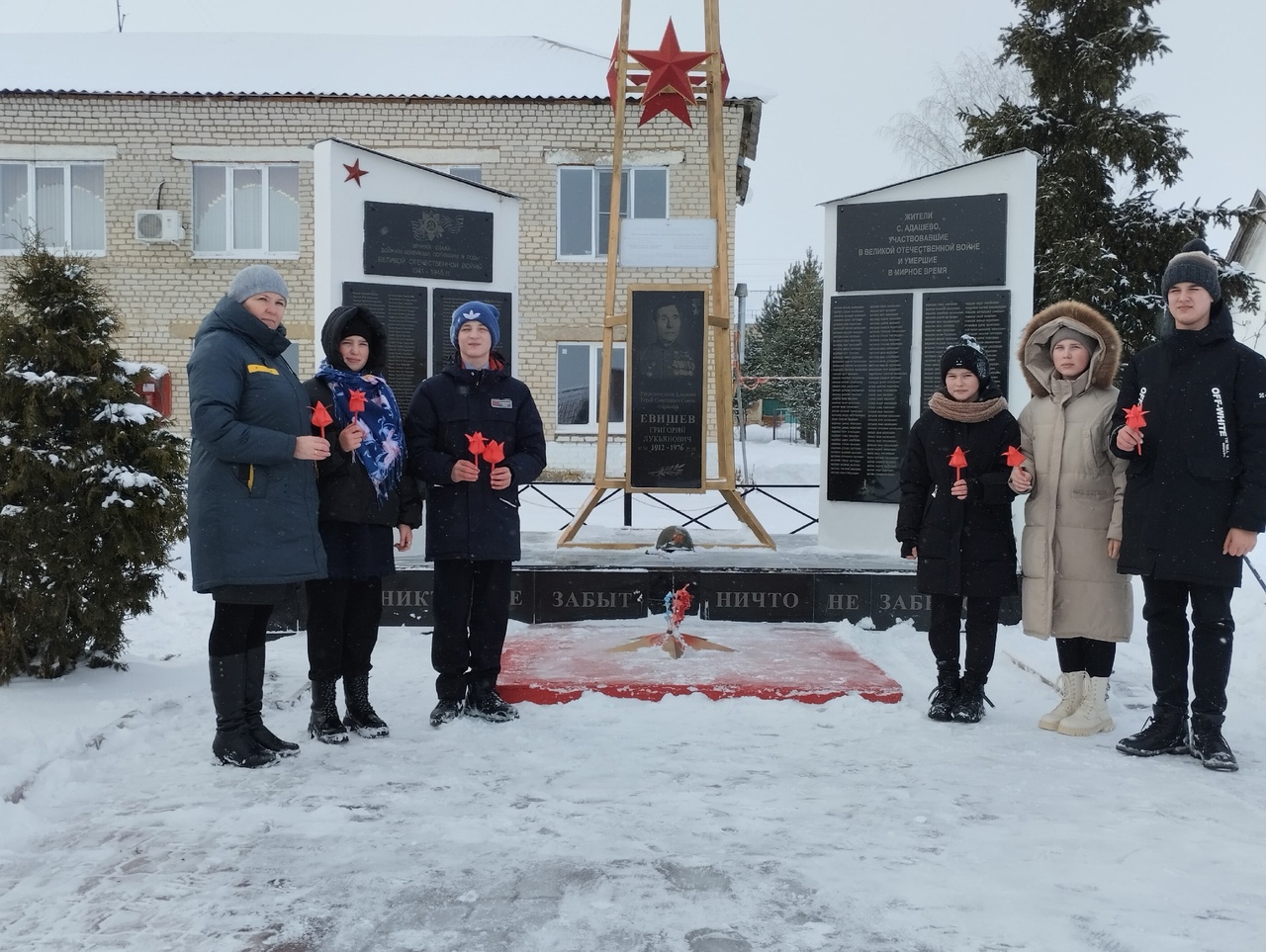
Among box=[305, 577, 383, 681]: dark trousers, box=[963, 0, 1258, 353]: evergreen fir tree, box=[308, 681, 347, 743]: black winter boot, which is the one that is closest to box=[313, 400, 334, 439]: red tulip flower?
box=[305, 577, 383, 681]: dark trousers

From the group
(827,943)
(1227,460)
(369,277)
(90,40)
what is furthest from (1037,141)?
(90,40)

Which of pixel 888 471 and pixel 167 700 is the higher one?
pixel 888 471

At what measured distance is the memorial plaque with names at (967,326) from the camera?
705cm

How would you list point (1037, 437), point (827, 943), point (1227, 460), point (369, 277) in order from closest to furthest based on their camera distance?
1. point (827, 943)
2. point (1227, 460)
3. point (1037, 437)
4. point (369, 277)

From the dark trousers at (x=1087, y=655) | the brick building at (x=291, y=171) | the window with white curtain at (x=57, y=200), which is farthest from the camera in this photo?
the window with white curtain at (x=57, y=200)

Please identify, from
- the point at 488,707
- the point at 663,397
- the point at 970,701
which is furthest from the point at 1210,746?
the point at 663,397

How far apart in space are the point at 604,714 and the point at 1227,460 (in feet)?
8.52

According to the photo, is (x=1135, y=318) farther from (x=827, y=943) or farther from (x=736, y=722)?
(x=827, y=943)

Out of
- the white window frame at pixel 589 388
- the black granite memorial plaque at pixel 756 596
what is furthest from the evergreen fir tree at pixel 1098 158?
the black granite memorial plaque at pixel 756 596

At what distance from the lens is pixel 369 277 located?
23.5ft

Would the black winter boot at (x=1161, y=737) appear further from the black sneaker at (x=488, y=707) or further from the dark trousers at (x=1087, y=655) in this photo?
the black sneaker at (x=488, y=707)

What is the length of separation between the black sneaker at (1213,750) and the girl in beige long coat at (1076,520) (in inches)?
16.8

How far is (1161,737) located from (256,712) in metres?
3.41

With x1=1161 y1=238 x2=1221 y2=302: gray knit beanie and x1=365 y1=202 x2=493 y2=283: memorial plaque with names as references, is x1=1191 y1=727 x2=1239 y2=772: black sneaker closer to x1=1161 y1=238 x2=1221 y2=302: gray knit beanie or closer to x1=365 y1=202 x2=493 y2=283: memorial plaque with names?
x1=1161 y1=238 x2=1221 y2=302: gray knit beanie
